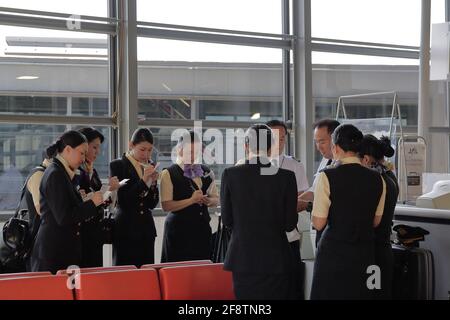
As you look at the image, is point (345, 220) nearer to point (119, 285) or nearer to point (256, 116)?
point (119, 285)

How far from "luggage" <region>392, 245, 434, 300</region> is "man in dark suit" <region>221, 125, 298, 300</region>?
899 millimetres

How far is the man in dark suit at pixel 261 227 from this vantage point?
11.3 ft

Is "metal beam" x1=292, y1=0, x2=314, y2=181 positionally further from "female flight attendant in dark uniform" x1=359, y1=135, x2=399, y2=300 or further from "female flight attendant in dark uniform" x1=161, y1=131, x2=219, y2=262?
"female flight attendant in dark uniform" x1=359, y1=135, x2=399, y2=300

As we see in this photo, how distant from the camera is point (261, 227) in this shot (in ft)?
11.3

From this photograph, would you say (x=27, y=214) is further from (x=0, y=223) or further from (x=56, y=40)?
(x=56, y=40)

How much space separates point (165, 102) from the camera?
685cm

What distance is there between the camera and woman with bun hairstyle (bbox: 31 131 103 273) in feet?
12.6

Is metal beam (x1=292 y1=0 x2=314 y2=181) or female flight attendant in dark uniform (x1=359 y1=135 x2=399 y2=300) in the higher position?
metal beam (x1=292 y1=0 x2=314 y2=181)

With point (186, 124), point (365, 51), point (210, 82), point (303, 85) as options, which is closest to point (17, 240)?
point (186, 124)

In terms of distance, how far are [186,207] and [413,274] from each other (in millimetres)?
1613

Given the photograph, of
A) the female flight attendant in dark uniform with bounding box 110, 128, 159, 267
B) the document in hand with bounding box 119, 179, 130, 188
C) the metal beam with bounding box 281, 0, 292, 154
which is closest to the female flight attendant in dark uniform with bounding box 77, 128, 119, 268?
the document in hand with bounding box 119, 179, 130, 188

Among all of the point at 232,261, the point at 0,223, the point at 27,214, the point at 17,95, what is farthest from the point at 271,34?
the point at 232,261

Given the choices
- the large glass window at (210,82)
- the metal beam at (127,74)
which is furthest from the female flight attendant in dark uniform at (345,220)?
the large glass window at (210,82)

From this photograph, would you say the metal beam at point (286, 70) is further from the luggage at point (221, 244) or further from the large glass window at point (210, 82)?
the luggage at point (221, 244)
